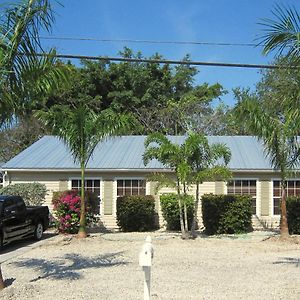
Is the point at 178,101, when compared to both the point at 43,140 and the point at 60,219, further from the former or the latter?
the point at 60,219

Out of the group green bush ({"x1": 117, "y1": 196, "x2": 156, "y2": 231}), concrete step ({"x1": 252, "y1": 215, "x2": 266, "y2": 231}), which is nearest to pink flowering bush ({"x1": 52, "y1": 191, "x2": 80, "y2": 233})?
green bush ({"x1": 117, "y1": 196, "x2": 156, "y2": 231})

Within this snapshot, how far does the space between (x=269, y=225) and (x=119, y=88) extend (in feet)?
61.8

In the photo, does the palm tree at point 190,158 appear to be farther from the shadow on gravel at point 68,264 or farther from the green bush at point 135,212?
the shadow on gravel at point 68,264

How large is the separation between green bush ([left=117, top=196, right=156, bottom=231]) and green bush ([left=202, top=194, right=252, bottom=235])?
97.2 inches

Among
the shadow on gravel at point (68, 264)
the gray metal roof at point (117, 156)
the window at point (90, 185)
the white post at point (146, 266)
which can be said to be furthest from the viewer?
the window at point (90, 185)

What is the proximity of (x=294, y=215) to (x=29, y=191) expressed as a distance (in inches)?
416

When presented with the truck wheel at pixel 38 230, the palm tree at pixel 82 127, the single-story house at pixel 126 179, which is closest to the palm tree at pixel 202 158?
the palm tree at pixel 82 127

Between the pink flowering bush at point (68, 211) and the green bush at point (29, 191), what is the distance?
7.74 feet

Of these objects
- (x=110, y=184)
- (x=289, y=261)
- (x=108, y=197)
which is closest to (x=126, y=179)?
(x=110, y=184)

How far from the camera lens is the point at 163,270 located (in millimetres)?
10531

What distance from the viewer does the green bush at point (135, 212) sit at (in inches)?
748

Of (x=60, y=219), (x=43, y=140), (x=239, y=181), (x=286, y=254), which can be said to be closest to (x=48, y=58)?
(x=286, y=254)

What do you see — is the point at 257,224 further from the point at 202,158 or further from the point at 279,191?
the point at 202,158

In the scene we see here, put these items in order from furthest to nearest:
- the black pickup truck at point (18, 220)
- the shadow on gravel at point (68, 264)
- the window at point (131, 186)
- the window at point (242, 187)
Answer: the window at point (131, 186)
the window at point (242, 187)
the black pickup truck at point (18, 220)
the shadow on gravel at point (68, 264)
